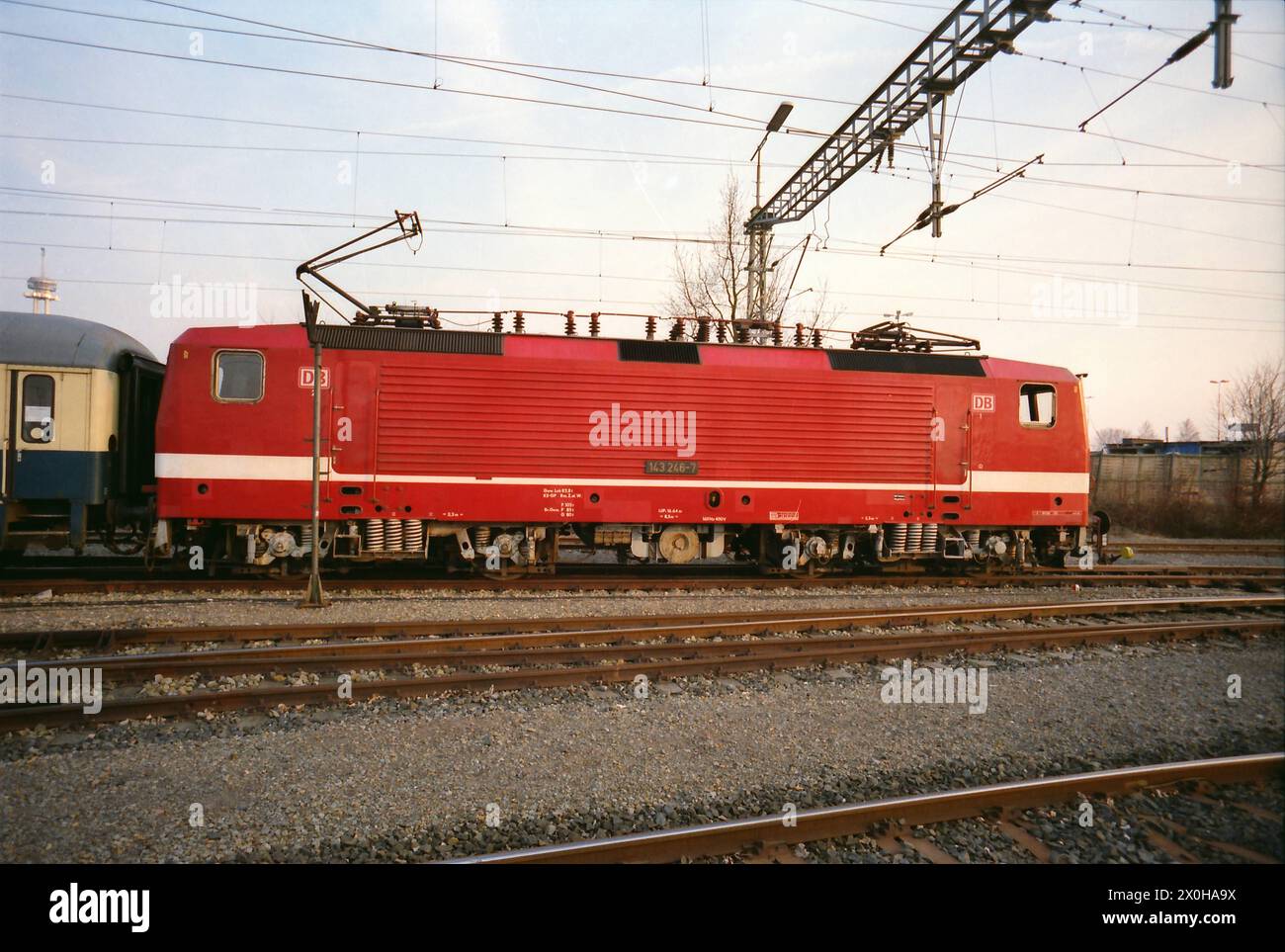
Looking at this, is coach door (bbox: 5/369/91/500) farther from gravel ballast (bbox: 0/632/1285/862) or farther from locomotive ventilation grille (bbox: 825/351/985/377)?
locomotive ventilation grille (bbox: 825/351/985/377)

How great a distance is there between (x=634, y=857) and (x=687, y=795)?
2.70ft

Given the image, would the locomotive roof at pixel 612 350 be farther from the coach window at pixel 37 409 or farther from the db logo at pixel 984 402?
the coach window at pixel 37 409

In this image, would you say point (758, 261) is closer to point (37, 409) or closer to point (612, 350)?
point (612, 350)

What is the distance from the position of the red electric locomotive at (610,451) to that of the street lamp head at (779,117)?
4801 mm

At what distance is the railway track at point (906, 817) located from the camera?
3.66m

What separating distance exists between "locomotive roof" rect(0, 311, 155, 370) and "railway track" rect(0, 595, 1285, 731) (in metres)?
5.16

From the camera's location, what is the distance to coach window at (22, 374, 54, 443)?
983 cm

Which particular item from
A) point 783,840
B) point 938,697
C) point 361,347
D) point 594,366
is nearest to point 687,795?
point 783,840

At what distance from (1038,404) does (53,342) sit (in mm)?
15480

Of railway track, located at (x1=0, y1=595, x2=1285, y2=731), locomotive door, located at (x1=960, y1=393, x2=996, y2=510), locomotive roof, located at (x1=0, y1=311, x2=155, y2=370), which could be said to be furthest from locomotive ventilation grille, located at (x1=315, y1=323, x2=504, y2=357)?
locomotive door, located at (x1=960, y1=393, x2=996, y2=510)

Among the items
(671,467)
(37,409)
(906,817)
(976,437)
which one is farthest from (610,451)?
(37,409)
